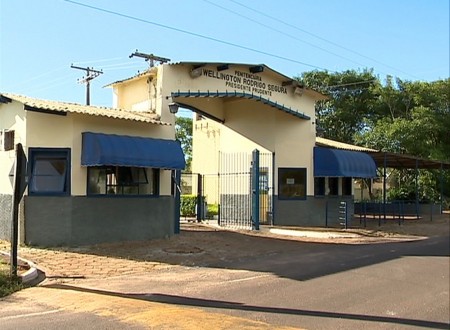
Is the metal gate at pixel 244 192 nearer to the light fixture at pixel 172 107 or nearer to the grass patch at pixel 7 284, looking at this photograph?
the light fixture at pixel 172 107

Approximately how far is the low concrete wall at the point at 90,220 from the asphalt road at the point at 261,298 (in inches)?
154

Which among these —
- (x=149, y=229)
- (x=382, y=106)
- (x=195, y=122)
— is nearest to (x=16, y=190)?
(x=149, y=229)

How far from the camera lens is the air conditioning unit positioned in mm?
14460

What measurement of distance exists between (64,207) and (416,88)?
99.8 ft

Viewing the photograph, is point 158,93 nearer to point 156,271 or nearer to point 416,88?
point 156,271

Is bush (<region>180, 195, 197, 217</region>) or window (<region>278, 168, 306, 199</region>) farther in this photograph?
bush (<region>180, 195, 197, 217</region>)

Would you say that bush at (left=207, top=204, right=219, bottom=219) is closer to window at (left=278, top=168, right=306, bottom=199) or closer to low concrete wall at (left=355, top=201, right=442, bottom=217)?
window at (left=278, top=168, right=306, bottom=199)

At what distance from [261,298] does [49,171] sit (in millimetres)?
8322

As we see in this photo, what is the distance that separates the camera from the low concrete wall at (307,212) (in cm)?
2133

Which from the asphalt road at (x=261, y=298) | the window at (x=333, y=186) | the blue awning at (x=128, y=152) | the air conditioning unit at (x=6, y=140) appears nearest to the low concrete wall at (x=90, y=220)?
the blue awning at (x=128, y=152)

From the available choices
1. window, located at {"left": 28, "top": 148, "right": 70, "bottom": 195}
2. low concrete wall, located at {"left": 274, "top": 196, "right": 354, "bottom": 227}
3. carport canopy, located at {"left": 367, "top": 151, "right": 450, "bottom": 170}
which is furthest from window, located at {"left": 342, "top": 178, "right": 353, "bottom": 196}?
window, located at {"left": 28, "top": 148, "right": 70, "bottom": 195}

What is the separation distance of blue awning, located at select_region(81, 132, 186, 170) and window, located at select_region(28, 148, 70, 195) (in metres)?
0.56

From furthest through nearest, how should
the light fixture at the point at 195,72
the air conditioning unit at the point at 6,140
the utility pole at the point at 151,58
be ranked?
1. the utility pole at the point at 151,58
2. the light fixture at the point at 195,72
3. the air conditioning unit at the point at 6,140

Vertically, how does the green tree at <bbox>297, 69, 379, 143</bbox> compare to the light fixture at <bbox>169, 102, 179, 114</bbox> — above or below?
above
